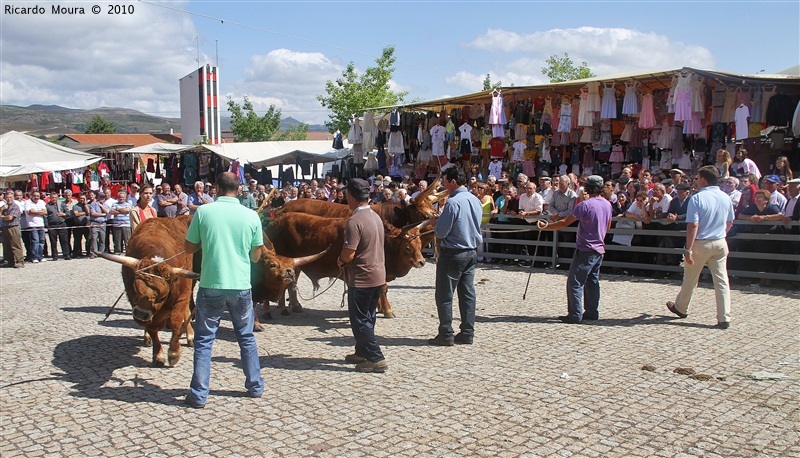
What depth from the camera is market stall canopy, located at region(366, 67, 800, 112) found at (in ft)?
43.3

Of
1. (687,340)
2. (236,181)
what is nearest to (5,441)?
(236,181)

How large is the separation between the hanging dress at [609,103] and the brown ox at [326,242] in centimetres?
837

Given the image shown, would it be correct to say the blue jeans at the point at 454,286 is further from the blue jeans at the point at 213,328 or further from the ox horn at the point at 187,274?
the ox horn at the point at 187,274

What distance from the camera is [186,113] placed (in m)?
74.5

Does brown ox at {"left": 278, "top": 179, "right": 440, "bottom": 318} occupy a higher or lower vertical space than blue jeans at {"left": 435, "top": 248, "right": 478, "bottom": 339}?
higher

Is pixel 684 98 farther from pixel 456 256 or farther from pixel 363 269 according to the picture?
pixel 363 269

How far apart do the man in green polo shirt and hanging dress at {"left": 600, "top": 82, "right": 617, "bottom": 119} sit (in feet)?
38.1

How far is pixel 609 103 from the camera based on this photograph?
1568cm

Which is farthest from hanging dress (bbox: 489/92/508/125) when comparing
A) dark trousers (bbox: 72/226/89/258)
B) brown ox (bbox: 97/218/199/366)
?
dark trousers (bbox: 72/226/89/258)

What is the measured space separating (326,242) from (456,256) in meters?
2.20

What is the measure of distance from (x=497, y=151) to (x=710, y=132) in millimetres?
5586

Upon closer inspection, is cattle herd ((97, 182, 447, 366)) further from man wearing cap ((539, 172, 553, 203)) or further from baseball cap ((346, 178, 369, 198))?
man wearing cap ((539, 172, 553, 203))

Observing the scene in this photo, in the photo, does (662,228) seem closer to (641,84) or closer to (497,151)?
(641,84)

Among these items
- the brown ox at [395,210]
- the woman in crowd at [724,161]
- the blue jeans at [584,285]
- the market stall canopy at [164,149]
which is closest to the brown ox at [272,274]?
the brown ox at [395,210]
